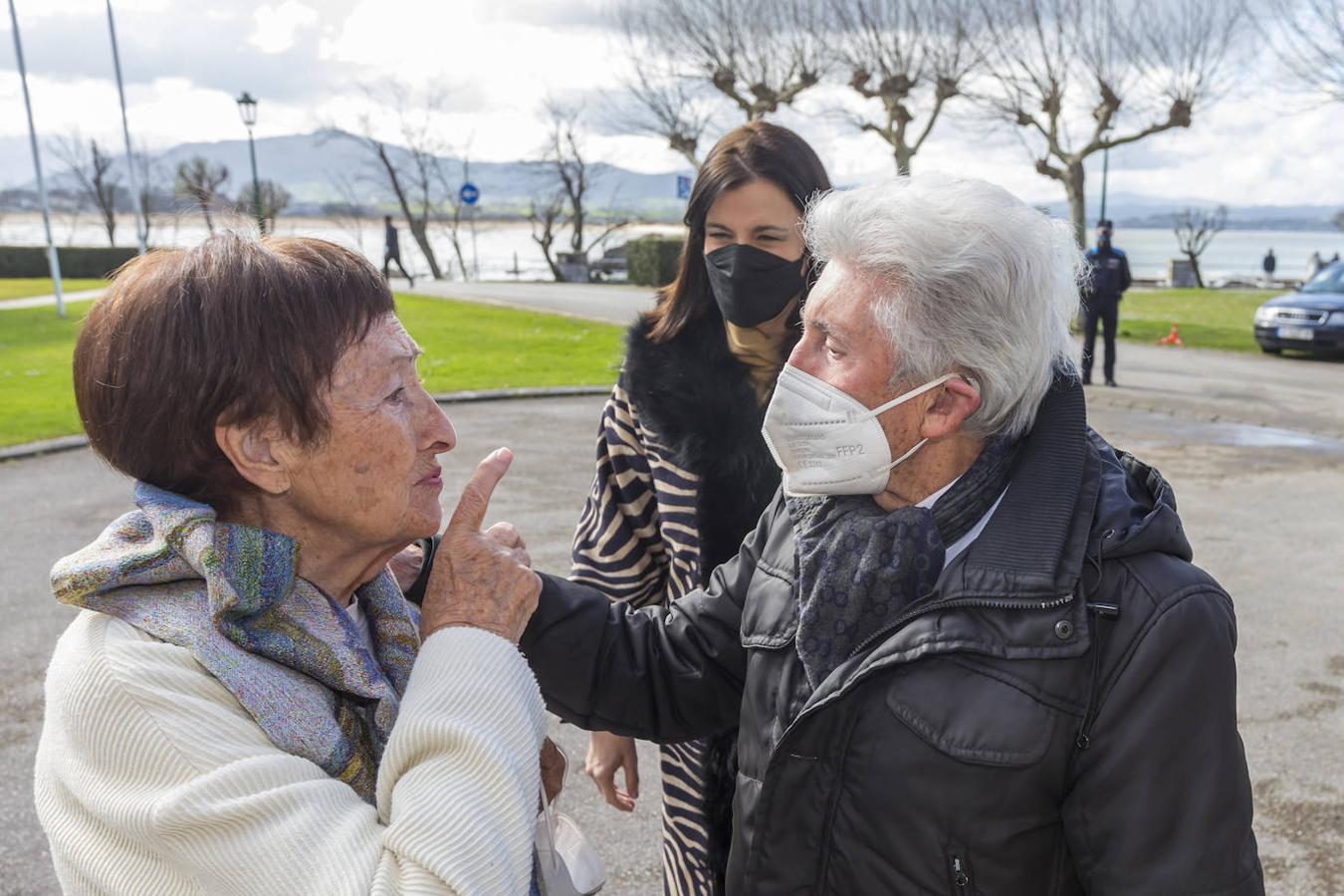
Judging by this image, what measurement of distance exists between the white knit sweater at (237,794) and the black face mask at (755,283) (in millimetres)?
1417

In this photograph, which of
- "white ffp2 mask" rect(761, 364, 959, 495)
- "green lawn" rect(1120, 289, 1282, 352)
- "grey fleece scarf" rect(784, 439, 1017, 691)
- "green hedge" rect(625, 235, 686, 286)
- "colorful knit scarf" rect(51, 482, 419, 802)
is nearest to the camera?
"colorful knit scarf" rect(51, 482, 419, 802)

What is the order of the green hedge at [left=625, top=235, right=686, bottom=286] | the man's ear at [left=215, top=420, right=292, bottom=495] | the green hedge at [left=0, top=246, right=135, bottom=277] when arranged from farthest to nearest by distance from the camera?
the green hedge at [left=0, top=246, right=135, bottom=277] → the green hedge at [left=625, top=235, right=686, bottom=286] → the man's ear at [left=215, top=420, right=292, bottom=495]

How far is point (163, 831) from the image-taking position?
4.07 feet

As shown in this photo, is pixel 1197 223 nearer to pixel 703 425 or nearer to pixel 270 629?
pixel 703 425

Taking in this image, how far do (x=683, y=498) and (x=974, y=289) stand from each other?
1037mm

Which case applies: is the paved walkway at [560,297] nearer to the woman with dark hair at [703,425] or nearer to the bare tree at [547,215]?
the bare tree at [547,215]

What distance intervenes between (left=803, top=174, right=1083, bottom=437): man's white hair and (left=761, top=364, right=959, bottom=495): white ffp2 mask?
72mm

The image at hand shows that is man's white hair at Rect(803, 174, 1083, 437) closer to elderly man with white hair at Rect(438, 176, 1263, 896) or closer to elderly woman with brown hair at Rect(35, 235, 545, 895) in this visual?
elderly man with white hair at Rect(438, 176, 1263, 896)

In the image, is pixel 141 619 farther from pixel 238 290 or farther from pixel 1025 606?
pixel 1025 606

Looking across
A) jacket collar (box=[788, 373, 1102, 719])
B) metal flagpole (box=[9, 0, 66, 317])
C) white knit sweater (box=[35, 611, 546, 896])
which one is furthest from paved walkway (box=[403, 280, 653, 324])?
white knit sweater (box=[35, 611, 546, 896])

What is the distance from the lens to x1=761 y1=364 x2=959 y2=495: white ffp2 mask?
1.76 metres

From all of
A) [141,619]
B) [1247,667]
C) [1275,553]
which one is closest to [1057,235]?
[141,619]

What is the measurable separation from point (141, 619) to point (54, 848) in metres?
0.32

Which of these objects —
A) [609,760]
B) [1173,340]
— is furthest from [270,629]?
[1173,340]
